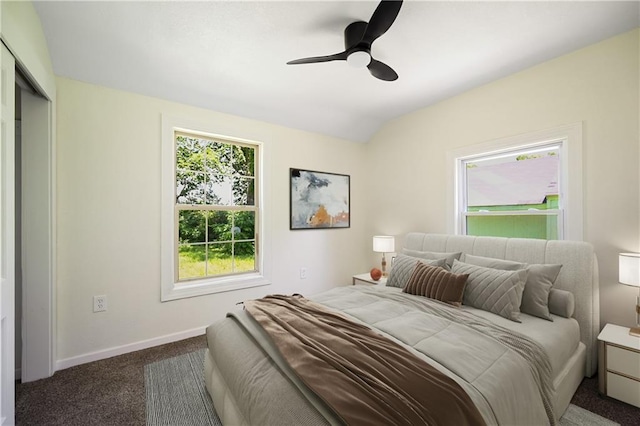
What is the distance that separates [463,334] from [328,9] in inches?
87.9

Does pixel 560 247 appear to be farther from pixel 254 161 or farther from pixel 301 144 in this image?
pixel 254 161

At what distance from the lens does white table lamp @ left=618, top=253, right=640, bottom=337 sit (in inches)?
71.5

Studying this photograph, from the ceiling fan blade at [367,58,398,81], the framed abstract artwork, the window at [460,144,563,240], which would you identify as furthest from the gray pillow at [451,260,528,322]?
the framed abstract artwork

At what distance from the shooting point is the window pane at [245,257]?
3.22 metres

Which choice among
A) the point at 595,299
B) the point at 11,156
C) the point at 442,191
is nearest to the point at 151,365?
the point at 11,156

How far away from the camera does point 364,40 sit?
173cm

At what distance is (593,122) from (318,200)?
281 centimetres

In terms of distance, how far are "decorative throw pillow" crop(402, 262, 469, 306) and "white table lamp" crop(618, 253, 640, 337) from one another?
992 mm

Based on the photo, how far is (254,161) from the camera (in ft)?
11.0

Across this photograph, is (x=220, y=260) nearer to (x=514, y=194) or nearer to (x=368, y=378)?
(x=368, y=378)

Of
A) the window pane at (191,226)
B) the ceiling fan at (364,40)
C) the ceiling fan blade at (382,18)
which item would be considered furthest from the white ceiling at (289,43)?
the window pane at (191,226)

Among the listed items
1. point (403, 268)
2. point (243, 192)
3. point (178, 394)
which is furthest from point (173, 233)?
point (403, 268)

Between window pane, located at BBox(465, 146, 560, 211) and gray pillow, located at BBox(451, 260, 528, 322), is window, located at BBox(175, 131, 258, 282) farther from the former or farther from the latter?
window pane, located at BBox(465, 146, 560, 211)

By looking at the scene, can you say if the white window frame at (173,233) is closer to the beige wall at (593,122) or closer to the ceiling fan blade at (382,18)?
the ceiling fan blade at (382,18)
